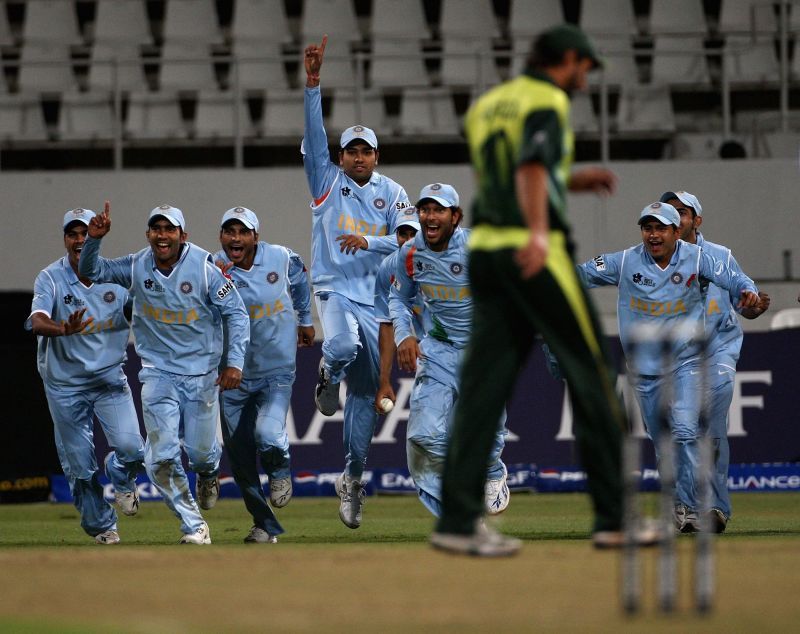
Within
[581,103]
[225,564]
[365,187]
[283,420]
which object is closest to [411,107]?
[581,103]

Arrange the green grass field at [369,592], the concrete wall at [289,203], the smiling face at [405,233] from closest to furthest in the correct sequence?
1. the green grass field at [369,592]
2. the smiling face at [405,233]
3. the concrete wall at [289,203]

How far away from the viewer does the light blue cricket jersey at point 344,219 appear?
12031 mm

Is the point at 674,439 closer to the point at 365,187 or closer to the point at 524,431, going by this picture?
the point at 365,187

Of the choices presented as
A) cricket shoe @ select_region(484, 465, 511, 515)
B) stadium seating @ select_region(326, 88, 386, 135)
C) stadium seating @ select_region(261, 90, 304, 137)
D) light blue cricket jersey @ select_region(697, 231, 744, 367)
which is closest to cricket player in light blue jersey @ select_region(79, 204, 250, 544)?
cricket shoe @ select_region(484, 465, 511, 515)

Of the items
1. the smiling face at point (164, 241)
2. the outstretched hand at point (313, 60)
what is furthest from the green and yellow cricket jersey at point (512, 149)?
the outstretched hand at point (313, 60)

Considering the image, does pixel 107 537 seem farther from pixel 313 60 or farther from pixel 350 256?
pixel 313 60

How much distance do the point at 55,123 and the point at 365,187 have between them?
29.8 feet

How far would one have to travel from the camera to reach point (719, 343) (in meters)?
12.2

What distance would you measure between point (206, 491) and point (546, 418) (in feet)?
20.4

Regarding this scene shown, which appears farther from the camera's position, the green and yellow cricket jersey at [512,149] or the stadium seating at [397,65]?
the stadium seating at [397,65]

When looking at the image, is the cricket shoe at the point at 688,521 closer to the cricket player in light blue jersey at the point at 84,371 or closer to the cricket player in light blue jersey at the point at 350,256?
the cricket player in light blue jersey at the point at 350,256

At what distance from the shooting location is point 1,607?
5.93m

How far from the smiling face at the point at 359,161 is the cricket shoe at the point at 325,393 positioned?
59.4 inches

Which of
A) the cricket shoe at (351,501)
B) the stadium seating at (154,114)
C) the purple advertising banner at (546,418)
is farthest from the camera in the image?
the stadium seating at (154,114)
